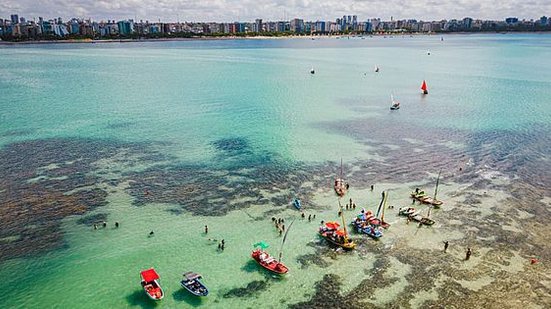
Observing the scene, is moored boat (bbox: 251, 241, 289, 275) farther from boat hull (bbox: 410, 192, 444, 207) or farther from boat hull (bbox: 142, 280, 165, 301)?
boat hull (bbox: 410, 192, 444, 207)

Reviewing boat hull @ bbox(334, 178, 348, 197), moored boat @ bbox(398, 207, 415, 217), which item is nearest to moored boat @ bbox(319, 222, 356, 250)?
moored boat @ bbox(398, 207, 415, 217)

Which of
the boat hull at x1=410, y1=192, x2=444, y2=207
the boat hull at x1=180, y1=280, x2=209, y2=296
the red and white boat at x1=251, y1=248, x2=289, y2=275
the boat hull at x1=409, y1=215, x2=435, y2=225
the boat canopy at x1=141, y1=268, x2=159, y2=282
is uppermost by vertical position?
the boat hull at x1=410, y1=192, x2=444, y2=207

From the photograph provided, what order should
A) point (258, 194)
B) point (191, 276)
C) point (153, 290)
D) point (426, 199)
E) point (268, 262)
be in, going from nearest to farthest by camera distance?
point (153, 290) → point (191, 276) → point (268, 262) → point (426, 199) → point (258, 194)

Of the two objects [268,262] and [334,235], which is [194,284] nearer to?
[268,262]

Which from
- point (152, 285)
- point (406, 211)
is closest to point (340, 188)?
point (406, 211)

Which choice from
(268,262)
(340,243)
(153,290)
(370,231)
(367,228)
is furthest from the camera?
(367,228)

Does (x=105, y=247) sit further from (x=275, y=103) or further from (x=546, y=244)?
(x=275, y=103)
